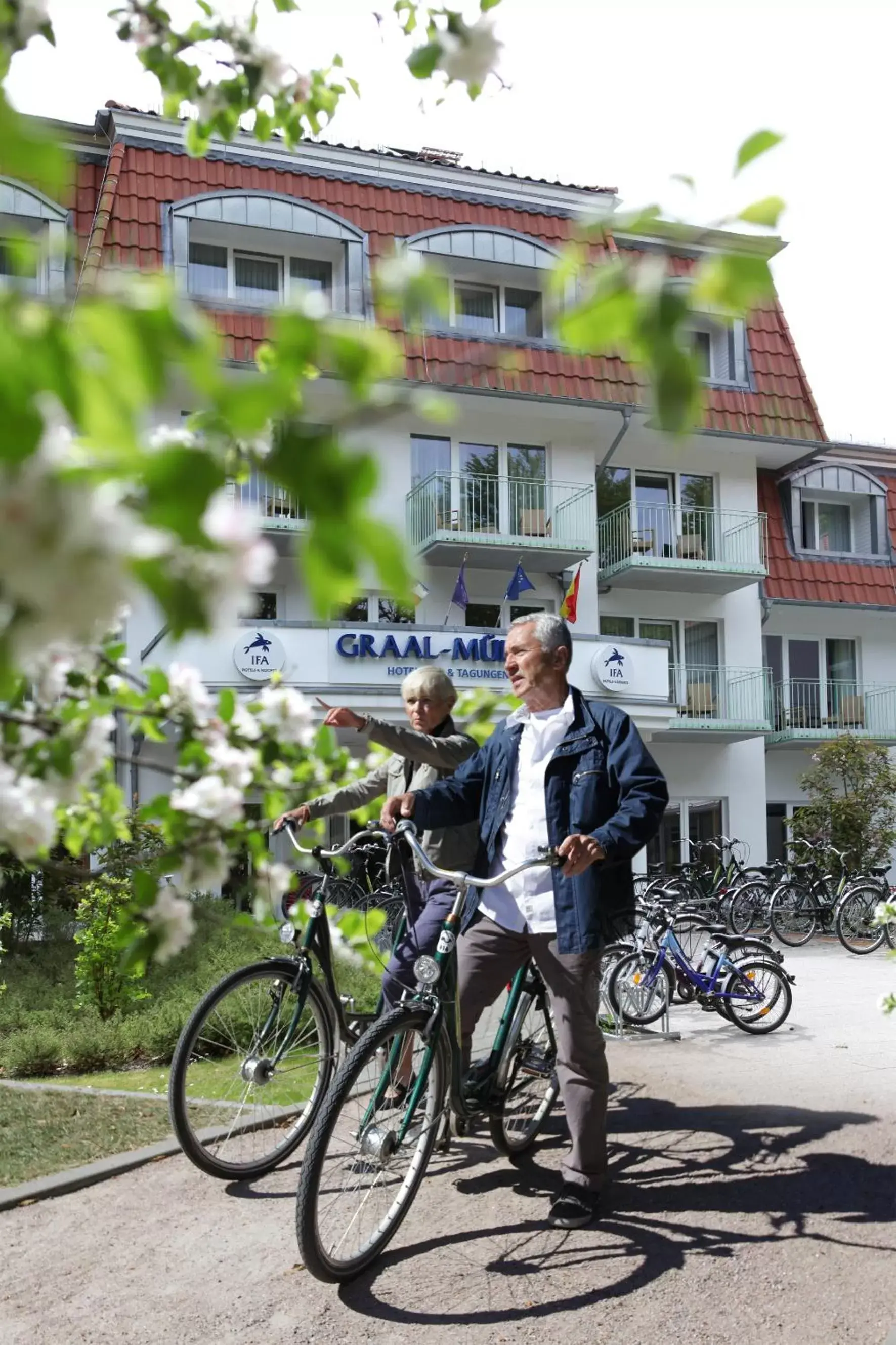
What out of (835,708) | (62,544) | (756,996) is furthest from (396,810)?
(835,708)

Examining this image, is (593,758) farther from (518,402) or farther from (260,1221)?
(518,402)

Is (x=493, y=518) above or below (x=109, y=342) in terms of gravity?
above

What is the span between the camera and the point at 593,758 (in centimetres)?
450

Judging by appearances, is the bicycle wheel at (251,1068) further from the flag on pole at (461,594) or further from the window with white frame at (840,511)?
the window with white frame at (840,511)

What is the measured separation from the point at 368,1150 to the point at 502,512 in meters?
18.8

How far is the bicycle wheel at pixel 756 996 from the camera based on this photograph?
26.0 ft

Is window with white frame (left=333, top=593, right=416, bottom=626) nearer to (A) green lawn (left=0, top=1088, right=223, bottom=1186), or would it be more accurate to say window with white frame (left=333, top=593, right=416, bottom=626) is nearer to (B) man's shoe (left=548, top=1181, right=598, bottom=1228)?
(A) green lawn (left=0, top=1088, right=223, bottom=1186)

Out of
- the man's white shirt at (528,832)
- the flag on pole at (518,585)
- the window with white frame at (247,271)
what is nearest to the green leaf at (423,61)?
the man's white shirt at (528,832)

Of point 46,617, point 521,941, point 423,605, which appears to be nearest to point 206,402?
point 46,617

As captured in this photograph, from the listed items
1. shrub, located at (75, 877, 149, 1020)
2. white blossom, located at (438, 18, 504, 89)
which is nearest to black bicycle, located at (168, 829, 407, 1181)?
white blossom, located at (438, 18, 504, 89)

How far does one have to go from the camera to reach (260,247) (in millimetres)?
21578

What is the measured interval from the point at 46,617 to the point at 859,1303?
3530mm

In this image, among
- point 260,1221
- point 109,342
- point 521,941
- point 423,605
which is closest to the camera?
point 109,342

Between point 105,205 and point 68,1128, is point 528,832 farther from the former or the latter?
point 105,205
